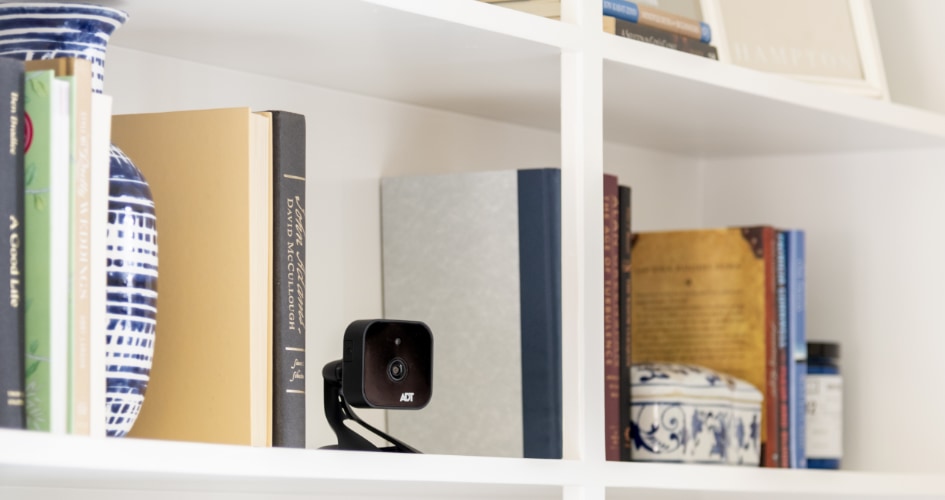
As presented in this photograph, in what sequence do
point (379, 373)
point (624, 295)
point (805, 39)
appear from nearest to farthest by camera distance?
point (379, 373), point (624, 295), point (805, 39)

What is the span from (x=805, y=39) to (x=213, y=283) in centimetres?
88

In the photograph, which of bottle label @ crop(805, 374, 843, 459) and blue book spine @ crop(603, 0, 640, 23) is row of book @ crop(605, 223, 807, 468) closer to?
bottle label @ crop(805, 374, 843, 459)

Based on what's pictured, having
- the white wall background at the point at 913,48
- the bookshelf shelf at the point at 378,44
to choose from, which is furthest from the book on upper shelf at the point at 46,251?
the white wall background at the point at 913,48

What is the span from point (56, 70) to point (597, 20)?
1.82 feet

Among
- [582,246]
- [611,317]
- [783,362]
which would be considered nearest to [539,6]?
[582,246]

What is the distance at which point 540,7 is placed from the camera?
1.26 m

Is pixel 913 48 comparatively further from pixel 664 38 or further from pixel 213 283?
pixel 213 283

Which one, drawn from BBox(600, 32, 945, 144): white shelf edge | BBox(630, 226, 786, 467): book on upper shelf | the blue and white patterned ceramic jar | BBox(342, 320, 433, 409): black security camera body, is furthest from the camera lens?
BBox(630, 226, 786, 467): book on upper shelf

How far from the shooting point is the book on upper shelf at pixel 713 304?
160 cm

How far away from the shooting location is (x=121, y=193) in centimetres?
92

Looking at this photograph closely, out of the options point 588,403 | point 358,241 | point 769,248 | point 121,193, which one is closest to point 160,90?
point 358,241

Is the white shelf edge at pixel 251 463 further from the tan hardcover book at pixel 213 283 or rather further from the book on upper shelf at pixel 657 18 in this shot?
the book on upper shelf at pixel 657 18

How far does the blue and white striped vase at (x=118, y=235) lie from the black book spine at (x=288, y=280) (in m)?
0.10

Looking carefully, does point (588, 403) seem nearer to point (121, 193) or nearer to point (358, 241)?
point (358, 241)
